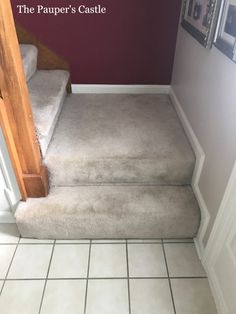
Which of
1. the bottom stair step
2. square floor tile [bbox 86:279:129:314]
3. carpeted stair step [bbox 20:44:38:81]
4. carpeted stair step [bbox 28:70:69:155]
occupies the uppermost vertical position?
carpeted stair step [bbox 20:44:38:81]

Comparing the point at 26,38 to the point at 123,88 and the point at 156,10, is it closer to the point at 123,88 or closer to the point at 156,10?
the point at 123,88

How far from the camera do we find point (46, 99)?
1846 millimetres

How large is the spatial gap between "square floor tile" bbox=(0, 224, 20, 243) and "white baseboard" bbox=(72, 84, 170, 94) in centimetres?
127

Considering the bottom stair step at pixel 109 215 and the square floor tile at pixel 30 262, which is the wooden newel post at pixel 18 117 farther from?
the square floor tile at pixel 30 262

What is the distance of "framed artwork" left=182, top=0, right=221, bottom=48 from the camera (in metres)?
1.32

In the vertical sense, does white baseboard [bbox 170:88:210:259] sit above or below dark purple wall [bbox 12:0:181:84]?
below

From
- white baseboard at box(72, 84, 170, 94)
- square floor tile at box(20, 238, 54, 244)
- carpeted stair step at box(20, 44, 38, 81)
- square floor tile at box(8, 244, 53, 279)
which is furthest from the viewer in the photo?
white baseboard at box(72, 84, 170, 94)

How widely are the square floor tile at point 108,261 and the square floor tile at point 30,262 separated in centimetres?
26

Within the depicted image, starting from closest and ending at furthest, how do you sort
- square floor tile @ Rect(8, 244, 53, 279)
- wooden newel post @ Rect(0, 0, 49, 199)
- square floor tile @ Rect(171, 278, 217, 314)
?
wooden newel post @ Rect(0, 0, 49, 199)
square floor tile @ Rect(171, 278, 217, 314)
square floor tile @ Rect(8, 244, 53, 279)

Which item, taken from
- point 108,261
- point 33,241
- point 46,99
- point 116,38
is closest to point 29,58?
point 46,99

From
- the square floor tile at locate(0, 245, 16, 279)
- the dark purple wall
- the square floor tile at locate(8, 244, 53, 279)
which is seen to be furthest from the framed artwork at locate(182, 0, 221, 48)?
the square floor tile at locate(0, 245, 16, 279)

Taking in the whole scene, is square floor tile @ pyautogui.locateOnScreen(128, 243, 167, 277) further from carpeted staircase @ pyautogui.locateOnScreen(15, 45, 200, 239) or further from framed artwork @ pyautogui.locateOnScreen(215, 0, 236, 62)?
framed artwork @ pyautogui.locateOnScreen(215, 0, 236, 62)

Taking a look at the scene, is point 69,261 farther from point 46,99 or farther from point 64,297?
point 46,99

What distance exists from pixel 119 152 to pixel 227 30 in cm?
86
